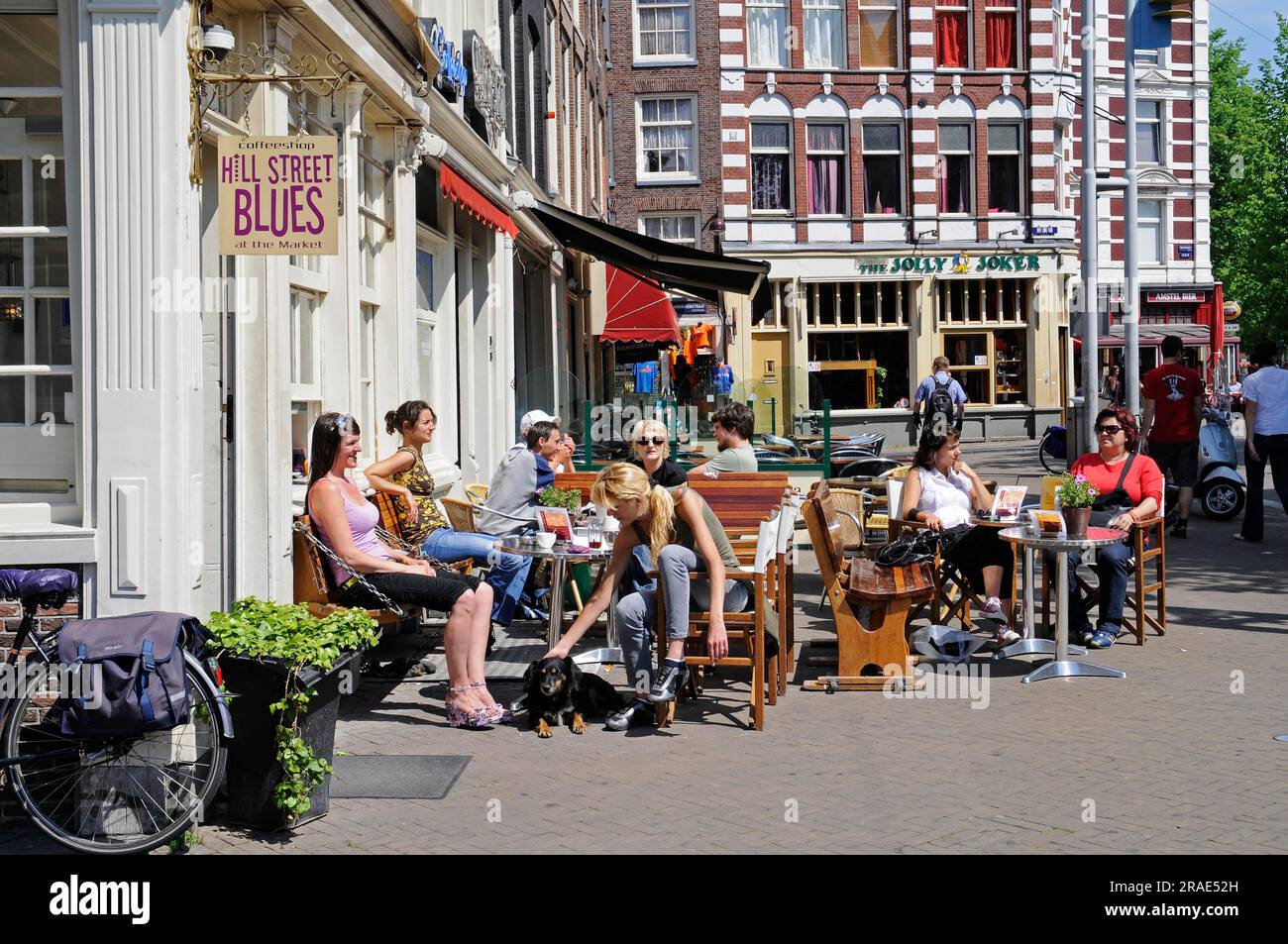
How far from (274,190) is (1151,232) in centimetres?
4305

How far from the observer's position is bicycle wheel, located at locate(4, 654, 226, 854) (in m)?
5.10

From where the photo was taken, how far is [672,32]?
1377 inches

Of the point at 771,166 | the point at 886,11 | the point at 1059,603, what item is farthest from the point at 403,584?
the point at 886,11

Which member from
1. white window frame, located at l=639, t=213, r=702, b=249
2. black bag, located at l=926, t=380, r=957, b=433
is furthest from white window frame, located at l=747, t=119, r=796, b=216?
black bag, located at l=926, t=380, r=957, b=433

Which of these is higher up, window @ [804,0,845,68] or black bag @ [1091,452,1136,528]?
window @ [804,0,845,68]

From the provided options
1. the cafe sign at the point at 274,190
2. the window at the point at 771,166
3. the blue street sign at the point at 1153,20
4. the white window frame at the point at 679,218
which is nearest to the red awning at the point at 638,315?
the blue street sign at the point at 1153,20

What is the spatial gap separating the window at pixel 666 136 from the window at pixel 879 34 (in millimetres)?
4438

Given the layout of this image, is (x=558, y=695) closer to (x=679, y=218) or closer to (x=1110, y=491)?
(x=1110, y=491)

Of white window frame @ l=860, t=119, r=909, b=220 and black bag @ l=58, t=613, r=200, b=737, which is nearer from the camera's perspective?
black bag @ l=58, t=613, r=200, b=737

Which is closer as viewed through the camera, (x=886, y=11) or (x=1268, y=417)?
(x=1268, y=417)

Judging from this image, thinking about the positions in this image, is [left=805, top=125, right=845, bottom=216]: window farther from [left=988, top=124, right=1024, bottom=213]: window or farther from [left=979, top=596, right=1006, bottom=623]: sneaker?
[left=979, top=596, right=1006, bottom=623]: sneaker

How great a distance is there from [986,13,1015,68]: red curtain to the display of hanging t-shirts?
11.1 m
